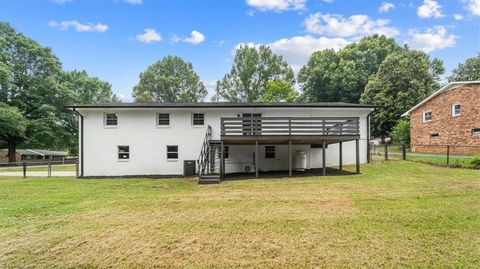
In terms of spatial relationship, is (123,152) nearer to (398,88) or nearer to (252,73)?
(398,88)

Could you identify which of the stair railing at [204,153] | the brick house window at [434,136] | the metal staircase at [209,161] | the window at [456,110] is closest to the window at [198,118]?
the stair railing at [204,153]

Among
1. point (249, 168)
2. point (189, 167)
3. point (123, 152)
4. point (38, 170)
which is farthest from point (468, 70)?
point (38, 170)

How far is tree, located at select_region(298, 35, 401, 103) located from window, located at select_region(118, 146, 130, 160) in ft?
119

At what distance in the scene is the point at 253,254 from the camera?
4961 mm

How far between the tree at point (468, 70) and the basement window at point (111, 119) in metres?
48.2

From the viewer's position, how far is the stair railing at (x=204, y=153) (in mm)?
15239

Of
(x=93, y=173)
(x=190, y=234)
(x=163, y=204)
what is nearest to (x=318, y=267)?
(x=190, y=234)

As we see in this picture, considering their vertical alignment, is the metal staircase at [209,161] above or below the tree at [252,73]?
below

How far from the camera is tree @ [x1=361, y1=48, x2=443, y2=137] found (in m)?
32.6

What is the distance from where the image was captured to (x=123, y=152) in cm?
1795

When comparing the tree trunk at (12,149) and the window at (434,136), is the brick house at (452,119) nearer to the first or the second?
the window at (434,136)

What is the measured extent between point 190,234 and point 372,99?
35.1 m

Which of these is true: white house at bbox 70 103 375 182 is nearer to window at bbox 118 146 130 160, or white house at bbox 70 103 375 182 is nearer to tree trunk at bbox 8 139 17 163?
window at bbox 118 146 130 160

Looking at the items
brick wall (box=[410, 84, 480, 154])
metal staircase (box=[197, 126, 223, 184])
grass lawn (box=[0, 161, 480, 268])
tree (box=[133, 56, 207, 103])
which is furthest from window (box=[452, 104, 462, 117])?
tree (box=[133, 56, 207, 103])
